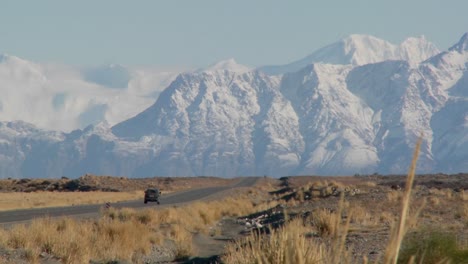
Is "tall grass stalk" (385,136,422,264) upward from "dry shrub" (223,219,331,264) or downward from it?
upward

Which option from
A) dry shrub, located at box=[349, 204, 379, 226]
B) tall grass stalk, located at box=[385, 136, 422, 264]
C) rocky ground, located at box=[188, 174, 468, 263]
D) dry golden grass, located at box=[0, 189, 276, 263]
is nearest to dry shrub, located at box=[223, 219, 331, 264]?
tall grass stalk, located at box=[385, 136, 422, 264]

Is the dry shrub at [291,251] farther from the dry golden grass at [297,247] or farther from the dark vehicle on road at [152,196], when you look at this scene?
the dark vehicle on road at [152,196]

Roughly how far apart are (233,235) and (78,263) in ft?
47.0

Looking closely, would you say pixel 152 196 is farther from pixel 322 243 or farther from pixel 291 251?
pixel 291 251

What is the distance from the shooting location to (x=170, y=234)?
30172mm

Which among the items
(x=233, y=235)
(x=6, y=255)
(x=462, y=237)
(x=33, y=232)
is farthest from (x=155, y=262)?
(x=233, y=235)

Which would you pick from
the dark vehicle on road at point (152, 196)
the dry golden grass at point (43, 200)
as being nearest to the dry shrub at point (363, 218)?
the dry golden grass at point (43, 200)

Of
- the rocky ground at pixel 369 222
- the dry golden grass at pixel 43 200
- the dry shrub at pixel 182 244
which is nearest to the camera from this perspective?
the rocky ground at pixel 369 222

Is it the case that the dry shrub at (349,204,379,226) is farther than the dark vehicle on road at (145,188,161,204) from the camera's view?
No

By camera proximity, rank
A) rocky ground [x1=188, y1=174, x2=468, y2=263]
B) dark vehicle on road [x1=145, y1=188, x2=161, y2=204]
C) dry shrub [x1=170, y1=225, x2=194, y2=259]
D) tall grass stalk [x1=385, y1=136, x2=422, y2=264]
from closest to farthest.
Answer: tall grass stalk [x1=385, y1=136, x2=422, y2=264] < rocky ground [x1=188, y1=174, x2=468, y2=263] < dry shrub [x1=170, y1=225, x2=194, y2=259] < dark vehicle on road [x1=145, y1=188, x2=161, y2=204]

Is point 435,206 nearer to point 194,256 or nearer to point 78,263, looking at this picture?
point 194,256

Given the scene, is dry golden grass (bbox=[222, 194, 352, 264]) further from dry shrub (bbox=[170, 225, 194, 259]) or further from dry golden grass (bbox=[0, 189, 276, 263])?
dry golden grass (bbox=[0, 189, 276, 263])

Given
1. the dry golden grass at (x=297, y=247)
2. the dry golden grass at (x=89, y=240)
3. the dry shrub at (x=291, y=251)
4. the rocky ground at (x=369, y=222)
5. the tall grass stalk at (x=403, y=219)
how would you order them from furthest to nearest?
1. the rocky ground at (x=369, y=222)
2. the dry golden grass at (x=89, y=240)
3. the dry shrub at (x=291, y=251)
4. the dry golden grass at (x=297, y=247)
5. the tall grass stalk at (x=403, y=219)

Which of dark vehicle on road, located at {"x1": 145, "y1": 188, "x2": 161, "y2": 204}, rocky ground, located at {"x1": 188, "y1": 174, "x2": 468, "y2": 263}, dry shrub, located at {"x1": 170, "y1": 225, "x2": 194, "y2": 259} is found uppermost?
dark vehicle on road, located at {"x1": 145, "y1": 188, "x2": 161, "y2": 204}
